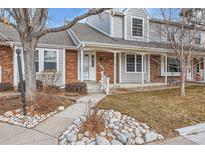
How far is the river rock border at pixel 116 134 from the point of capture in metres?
5.52

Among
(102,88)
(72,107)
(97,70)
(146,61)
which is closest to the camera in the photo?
(72,107)

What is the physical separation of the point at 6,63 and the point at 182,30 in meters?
9.83

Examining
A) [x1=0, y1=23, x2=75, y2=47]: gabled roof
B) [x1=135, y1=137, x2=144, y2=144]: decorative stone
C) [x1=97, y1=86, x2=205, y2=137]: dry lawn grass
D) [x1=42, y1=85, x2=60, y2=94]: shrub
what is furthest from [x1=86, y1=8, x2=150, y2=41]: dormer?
[x1=135, y1=137, x2=144, y2=144]: decorative stone

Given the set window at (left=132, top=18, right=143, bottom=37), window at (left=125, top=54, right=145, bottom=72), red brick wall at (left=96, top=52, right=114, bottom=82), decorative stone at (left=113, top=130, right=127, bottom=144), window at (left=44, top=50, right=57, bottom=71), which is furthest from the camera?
window at (left=132, top=18, right=143, bottom=37)

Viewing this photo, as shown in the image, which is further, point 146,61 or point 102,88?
point 146,61

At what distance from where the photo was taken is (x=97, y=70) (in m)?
16.9

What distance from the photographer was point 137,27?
61.5 ft

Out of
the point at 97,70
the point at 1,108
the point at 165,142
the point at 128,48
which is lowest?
the point at 165,142

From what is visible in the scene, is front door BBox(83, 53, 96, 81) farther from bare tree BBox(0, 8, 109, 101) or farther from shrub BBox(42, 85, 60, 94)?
bare tree BBox(0, 8, 109, 101)

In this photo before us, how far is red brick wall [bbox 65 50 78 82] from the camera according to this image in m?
15.6

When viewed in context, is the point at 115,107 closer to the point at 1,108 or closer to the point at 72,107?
the point at 72,107

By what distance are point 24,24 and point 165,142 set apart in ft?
19.7

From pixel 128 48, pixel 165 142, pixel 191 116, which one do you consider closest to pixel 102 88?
pixel 128 48

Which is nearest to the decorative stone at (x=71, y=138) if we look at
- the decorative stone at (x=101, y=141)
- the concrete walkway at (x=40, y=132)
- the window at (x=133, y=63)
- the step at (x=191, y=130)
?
the concrete walkway at (x=40, y=132)
